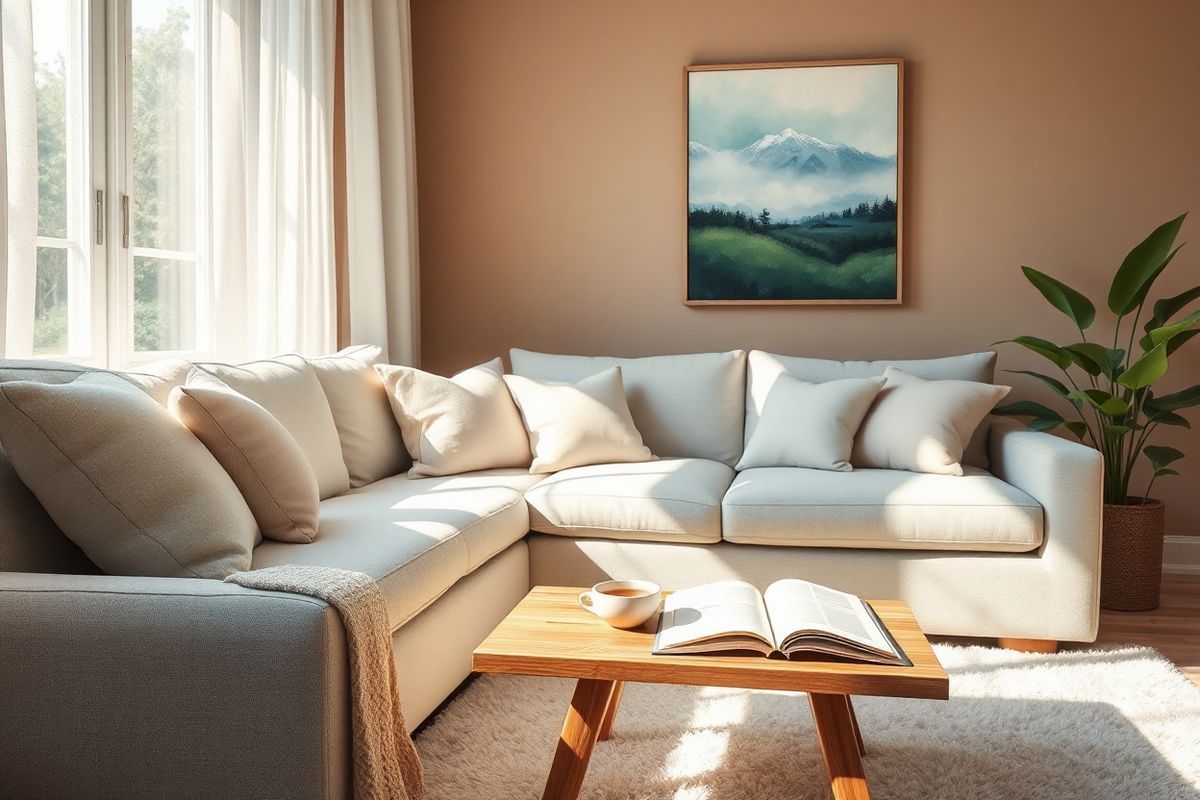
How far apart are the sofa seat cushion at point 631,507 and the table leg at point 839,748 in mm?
1271

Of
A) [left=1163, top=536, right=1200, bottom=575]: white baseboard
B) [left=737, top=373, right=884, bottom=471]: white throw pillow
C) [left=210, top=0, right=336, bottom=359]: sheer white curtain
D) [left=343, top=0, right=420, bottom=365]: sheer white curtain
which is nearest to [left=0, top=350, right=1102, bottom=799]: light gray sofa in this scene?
[left=737, top=373, right=884, bottom=471]: white throw pillow

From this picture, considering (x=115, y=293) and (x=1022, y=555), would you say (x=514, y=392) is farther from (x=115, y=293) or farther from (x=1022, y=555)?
(x=1022, y=555)

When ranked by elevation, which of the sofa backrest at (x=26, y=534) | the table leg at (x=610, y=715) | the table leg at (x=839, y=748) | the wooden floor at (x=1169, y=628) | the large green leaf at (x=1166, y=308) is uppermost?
the large green leaf at (x=1166, y=308)

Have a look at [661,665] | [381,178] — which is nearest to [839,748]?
[661,665]

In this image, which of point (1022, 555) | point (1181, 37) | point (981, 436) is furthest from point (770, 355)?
point (1181, 37)

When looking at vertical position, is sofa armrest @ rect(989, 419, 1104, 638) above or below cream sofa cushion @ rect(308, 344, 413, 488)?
below

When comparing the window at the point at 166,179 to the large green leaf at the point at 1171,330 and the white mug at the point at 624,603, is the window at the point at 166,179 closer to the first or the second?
the white mug at the point at 624,603

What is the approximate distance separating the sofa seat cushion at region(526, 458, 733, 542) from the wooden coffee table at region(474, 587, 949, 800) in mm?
1072

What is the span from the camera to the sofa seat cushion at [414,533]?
7.08ft

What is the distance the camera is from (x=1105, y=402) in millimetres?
3453

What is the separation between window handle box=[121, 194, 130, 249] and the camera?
9.64 feet

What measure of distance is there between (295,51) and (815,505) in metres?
2.39

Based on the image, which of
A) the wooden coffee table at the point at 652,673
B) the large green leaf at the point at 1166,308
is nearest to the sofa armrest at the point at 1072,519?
the large green leaf at the point at 1166,308

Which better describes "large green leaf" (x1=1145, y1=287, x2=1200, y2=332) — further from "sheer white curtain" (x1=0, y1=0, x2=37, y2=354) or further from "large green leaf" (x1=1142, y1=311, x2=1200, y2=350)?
"sheer white curtain" (x1=0, y1=0, x2=37, y2=354)
